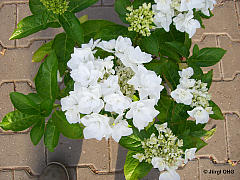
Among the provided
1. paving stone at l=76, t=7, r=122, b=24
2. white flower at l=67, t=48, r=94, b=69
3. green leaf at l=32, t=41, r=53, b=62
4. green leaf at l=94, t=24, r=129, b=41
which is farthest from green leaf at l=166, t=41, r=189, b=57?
paving stone at l=76, t=7, r=122, b=24

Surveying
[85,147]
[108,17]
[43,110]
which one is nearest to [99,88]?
[43,110]

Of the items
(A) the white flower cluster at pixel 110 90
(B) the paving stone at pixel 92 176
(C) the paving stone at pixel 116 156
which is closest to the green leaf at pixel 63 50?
(A) the white flower cluster at pixel 110 90

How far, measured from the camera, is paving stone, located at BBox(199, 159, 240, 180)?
2.51 meters

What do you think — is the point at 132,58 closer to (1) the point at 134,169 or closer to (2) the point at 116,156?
(1) the point at 134,169

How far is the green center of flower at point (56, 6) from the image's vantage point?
4.61ft

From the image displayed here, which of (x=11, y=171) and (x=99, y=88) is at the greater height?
(x=99, y=88)

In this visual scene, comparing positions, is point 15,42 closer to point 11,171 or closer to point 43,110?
point 11,171

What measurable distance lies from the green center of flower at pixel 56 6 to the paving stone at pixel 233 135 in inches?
76.5

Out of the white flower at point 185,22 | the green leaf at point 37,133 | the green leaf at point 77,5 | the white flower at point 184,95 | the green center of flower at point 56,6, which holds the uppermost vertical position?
the green leaf at point 77,5

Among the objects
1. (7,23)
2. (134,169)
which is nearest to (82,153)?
(134,169)

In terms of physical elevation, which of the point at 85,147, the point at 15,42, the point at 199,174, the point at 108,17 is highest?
the point at 108,17

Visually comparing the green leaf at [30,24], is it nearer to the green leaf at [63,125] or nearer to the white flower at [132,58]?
the green leaf at [63,125]

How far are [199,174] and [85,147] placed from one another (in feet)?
3.79

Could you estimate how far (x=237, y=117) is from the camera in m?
2.58
